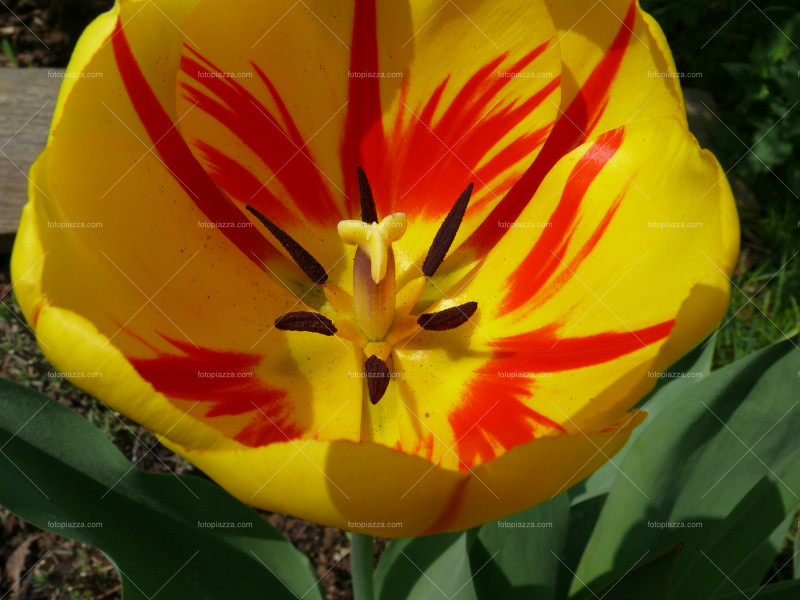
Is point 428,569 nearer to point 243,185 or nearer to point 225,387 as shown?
point 225,387

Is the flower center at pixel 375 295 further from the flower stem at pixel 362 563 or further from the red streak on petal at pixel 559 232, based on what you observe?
the flower stem at pixel 362 563

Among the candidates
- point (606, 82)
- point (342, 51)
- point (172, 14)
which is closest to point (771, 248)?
point (606, 82)

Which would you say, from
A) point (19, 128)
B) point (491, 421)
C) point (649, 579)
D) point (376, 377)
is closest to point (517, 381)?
point (491, 421)

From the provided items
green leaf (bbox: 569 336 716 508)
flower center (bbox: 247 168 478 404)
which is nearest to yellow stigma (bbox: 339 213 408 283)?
flower center (bbox: 247 168 478 404)

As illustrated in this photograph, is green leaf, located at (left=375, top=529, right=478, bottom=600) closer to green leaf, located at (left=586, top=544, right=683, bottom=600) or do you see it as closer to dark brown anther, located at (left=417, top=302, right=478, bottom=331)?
green leaf, located at (left=586, top=544, right=683, bottom=600)

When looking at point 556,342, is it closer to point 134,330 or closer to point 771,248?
point 134,330

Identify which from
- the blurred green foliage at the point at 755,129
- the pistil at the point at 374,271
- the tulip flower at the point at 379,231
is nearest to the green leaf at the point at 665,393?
the tulip flower at the point at 379,231

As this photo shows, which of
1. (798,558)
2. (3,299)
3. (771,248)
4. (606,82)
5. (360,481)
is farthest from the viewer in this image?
(771,248)
